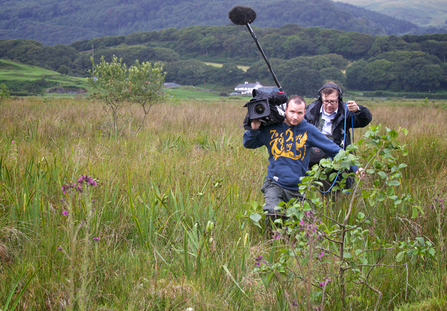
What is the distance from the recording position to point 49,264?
178cm

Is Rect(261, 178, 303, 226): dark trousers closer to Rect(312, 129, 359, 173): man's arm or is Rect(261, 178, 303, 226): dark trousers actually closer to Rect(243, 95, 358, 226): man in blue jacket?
Rect(243, 95, 358, 226): man in blue jacket

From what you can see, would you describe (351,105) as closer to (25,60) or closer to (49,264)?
(49,264)

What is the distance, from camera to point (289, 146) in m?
2.88

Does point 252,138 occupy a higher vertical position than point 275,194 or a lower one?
higher

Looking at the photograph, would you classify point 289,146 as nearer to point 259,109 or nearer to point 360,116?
point 259,109

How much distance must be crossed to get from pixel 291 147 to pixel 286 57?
13410 cm

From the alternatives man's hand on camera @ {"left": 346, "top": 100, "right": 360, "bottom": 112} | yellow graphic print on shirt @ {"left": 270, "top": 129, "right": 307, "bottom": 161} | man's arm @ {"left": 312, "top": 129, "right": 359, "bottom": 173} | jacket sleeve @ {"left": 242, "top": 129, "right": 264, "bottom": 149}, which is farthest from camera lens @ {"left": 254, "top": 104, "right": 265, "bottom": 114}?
man's hand on camera @ {"left": 346, "top": 100, "right": 360, "bottom": 112}

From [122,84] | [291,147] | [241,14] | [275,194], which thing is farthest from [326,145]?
[122,84]

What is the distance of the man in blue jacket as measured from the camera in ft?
9.21

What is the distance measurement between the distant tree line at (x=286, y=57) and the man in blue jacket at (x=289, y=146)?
251 ft

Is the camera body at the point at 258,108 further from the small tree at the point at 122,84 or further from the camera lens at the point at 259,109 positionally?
the small tree at the point at 122,84

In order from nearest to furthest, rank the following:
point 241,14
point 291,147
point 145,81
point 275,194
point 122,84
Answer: point 275,194 < point 291,147 < point 241,14 < point 122,84 < point 145,81

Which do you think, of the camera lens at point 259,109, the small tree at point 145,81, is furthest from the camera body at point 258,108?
the small tree at point 145,81

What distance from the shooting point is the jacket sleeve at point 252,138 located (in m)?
2.92
